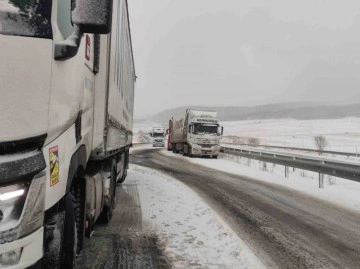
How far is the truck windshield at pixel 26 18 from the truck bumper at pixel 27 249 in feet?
3.89

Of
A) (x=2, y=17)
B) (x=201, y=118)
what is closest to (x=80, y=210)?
(x=2, y=17)

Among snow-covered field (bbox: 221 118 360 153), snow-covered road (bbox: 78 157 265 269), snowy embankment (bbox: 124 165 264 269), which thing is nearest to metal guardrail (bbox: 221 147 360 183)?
snowy embankment (bbox: 124 165 264 269)

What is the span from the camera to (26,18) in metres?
2.45

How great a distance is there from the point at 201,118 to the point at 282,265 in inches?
1032

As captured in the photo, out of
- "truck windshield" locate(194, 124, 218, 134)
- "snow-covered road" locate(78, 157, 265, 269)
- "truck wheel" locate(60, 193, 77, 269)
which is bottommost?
"snow-covered road" locate(78, 157, 265, 269)

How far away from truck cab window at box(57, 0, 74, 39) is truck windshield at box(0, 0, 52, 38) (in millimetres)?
270

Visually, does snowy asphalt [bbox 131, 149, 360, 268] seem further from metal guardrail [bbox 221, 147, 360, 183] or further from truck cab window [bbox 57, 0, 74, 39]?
truck cab window [bbox 57, 0, 74, 39]

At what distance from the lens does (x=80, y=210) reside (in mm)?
4223

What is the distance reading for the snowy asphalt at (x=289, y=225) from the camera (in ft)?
17.2

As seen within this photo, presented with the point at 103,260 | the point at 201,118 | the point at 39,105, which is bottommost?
the point at 103,260

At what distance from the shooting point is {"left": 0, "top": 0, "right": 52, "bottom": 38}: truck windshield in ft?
7.78

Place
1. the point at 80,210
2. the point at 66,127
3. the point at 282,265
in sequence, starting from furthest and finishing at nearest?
the point at 282,265
the point at 80,210
the point at 66,127

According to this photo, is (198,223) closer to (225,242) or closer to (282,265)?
(225,242)

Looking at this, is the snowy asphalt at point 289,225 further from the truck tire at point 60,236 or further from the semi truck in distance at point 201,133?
the semi truck in distance at point 201,133
